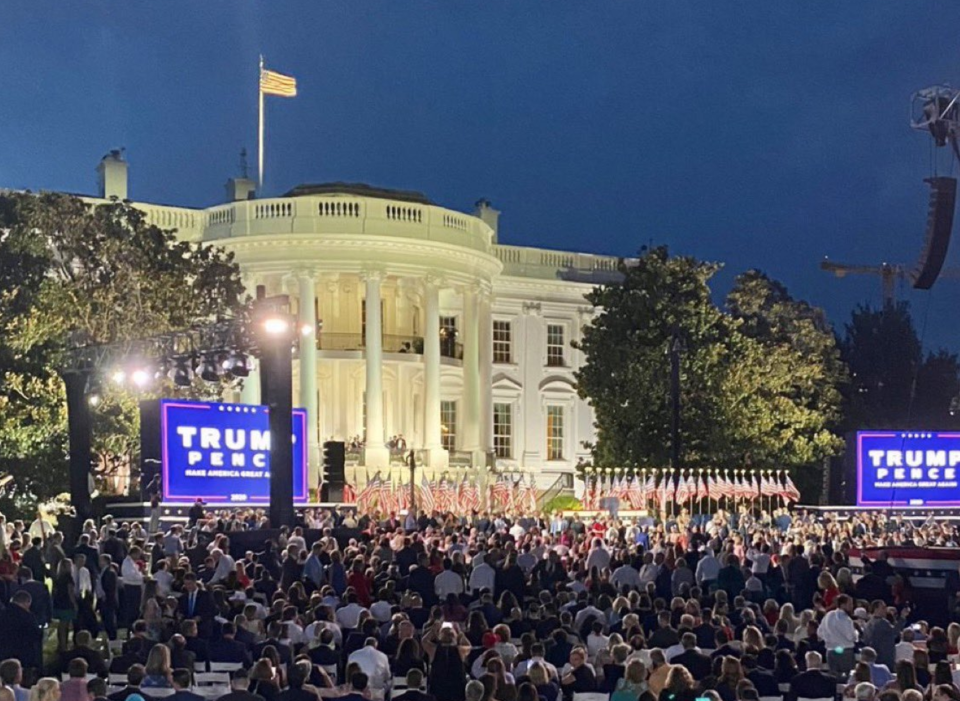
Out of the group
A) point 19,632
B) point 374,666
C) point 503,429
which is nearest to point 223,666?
point 374,666

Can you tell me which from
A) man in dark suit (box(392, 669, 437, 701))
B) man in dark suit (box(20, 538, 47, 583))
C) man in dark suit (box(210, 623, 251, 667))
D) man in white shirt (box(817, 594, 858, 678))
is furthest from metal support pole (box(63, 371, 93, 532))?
man in dark suit (box(392, 669, 437, 701))

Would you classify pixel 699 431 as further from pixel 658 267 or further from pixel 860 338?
pixel 860 338

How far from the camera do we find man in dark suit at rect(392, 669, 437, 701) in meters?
11.9

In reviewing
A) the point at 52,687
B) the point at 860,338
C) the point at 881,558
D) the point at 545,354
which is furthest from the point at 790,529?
the point at 860,338

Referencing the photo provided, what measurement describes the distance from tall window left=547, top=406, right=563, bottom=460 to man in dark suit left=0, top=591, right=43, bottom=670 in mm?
49927

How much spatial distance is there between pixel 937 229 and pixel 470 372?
2738cm

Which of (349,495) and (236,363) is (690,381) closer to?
(349,495)

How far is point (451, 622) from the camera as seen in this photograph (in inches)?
675

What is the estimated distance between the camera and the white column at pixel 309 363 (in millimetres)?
51562

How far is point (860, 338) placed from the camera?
78.4 metres

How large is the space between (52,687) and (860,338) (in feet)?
235

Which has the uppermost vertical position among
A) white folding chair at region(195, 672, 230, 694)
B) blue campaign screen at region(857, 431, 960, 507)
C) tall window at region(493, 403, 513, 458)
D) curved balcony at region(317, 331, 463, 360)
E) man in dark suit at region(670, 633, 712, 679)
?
curved balcony at region(317, 331, 463, 360)

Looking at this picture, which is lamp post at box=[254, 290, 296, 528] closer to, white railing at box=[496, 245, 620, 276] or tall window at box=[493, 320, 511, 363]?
white railing at box=[496, 245, 620, 276]

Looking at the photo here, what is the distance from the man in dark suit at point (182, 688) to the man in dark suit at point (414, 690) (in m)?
1.61
